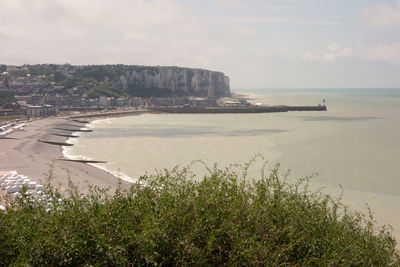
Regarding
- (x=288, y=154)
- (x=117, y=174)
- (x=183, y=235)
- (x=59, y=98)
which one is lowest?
(x=117, y=174)

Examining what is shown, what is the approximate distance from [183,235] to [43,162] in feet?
122

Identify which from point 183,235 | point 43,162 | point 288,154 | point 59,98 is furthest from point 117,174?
point 59,98

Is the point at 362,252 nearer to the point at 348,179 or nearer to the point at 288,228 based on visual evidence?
the point at 288,228

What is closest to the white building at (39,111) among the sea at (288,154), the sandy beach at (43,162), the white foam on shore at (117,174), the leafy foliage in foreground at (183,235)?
the sea at (288,154)

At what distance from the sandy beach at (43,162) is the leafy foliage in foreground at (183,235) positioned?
8165mm

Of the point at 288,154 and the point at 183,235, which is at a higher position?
the point at 183,235

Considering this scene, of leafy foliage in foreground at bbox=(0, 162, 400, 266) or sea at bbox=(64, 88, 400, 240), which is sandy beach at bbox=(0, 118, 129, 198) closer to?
sea at bbox=(64, 88, 400, 240)

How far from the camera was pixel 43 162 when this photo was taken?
45.4 meters

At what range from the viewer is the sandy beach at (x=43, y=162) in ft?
119

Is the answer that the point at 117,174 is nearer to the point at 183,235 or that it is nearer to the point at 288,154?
the point at 288,154

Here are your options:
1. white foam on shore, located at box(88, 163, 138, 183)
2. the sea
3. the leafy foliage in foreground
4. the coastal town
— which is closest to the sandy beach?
white foam on shore, located at box(88, 163, 138, 183)

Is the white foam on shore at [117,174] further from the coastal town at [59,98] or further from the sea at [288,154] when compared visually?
the coastal town at [59,98]

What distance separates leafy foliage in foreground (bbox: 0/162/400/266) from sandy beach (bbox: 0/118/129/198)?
8.17m

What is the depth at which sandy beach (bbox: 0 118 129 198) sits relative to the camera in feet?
119
